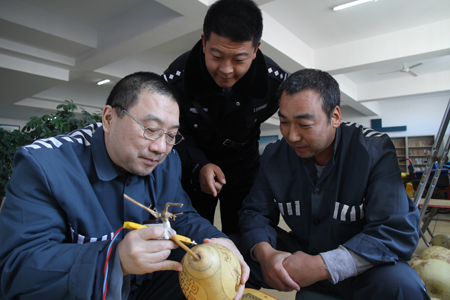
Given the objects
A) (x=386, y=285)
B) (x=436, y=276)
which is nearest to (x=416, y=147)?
(x=436, y=276)

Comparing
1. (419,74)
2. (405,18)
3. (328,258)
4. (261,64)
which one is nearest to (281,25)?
(405,18)

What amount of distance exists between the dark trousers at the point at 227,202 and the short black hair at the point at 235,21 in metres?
1.05

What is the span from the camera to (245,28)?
149 centimetres

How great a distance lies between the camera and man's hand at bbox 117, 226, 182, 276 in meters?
0.86

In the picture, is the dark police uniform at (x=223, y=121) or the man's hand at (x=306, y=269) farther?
the dark police uniform at (x=223, y=121)

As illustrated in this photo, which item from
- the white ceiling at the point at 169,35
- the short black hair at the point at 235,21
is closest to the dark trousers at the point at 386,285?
the short black hair at the point at 235,21

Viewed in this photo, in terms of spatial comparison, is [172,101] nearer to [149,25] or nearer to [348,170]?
[348,170]

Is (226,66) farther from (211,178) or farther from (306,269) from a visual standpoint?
(306,269)

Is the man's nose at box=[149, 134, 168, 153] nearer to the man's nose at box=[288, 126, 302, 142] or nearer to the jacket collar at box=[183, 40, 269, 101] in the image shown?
the man's nose at box=[288, 126, 302, 142]

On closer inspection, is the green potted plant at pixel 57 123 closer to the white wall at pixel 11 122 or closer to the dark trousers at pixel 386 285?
the dark trousers at pixel 386 285

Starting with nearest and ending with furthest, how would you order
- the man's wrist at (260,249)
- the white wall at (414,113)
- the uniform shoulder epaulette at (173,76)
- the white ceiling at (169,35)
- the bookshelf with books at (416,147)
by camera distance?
the man's wrist at (260,249) → the uniform shoulder epaulette at (173,76) → the white ceiling at (169,35) → the white wall at (414,113) → the bookshelf with books at (416,147)

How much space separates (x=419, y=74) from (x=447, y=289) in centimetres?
988

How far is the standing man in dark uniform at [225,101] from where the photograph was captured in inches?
60.7

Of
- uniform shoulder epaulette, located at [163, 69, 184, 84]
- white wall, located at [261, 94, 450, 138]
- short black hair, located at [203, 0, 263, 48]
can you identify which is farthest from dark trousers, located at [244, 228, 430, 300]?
white wall, located at [261, 94, 450, 138]
